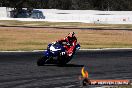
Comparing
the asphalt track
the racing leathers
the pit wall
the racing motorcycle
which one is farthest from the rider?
the pit wall

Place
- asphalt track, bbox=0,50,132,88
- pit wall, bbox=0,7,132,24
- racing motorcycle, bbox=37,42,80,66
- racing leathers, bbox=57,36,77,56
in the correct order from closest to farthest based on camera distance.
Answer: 1. asphalt track, bbox=0,50,132,88
2. racing motorcycle, bbox=37,42,80,66
3. racing leathers, bbox=57,36,77,56
4. pit wall, bbox=0,7,132,24

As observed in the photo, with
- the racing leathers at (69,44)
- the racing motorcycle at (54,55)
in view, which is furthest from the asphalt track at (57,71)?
the racing leathers at (69,44)

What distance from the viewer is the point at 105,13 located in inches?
3110

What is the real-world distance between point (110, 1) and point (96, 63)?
371ft

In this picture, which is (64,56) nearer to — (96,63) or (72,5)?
(96,63)

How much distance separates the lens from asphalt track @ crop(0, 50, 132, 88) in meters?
14.8

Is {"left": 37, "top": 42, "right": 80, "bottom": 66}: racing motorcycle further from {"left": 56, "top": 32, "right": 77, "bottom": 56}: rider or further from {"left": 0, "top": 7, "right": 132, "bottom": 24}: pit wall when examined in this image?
{"left": 0, "top": 7, "right": 132, "bottom": 24}: pit wall

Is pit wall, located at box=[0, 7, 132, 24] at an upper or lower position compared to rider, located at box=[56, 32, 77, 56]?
lower

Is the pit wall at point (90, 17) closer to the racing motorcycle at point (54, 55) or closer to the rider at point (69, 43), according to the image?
the rider at point (69, 43)

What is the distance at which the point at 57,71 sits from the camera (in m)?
18.4

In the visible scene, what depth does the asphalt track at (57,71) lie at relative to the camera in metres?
14.8

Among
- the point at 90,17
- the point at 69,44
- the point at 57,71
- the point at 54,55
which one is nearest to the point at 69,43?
the point at 69,44

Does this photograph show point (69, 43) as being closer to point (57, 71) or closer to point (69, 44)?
point (69, 44)

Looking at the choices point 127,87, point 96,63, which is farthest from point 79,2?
point 127,87
